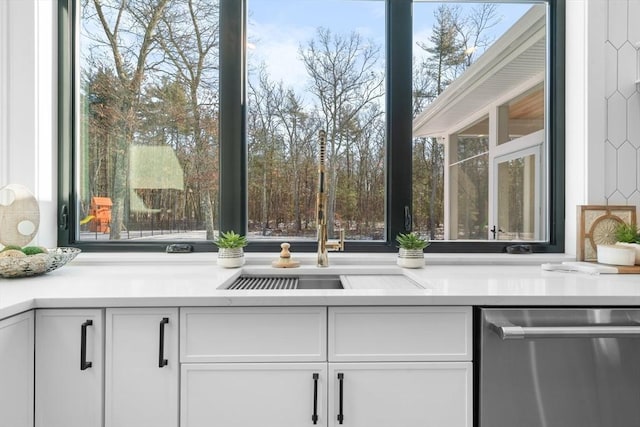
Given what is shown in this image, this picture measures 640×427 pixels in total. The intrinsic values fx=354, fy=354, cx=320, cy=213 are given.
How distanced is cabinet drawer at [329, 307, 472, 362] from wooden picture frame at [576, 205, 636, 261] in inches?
41.8

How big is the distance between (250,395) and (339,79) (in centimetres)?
158

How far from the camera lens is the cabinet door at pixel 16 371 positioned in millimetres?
971

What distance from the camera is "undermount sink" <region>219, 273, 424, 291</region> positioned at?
4.85 feet

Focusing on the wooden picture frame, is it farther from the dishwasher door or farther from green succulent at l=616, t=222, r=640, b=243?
the dishwasher door

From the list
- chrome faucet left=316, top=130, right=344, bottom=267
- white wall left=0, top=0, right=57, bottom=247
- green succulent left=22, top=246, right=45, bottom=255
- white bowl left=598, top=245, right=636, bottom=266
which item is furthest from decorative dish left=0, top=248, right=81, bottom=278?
white bowl left=598, top=245, right=636, bottom=266

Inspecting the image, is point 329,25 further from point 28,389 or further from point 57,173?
point 28,389

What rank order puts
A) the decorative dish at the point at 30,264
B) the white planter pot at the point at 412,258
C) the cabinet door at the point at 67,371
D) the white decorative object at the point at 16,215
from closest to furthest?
the cabinet door at the point at 67,371 → the decorative dish at the point at 30,264 → the white decorative object at the point at 16,215 → the white planter pot at the point at 412,258

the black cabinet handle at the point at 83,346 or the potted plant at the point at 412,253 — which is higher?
the potted plant at the point at 412,253

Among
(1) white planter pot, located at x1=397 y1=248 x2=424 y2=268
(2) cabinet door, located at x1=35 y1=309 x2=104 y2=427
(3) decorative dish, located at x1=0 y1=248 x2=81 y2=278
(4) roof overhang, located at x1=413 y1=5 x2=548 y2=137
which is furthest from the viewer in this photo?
(4) roof overhang, located at x1=413 y1=5 x2=548 y2=137

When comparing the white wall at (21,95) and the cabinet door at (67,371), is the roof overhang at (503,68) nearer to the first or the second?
the cabinet door at (67,371)

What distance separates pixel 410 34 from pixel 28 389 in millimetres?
2191

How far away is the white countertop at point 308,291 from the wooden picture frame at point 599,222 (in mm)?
138

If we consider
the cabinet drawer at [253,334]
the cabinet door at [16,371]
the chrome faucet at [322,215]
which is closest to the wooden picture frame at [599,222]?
the chrome faucet at [322,215]

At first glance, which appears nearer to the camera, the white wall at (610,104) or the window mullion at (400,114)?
the white wall at (610,104)
